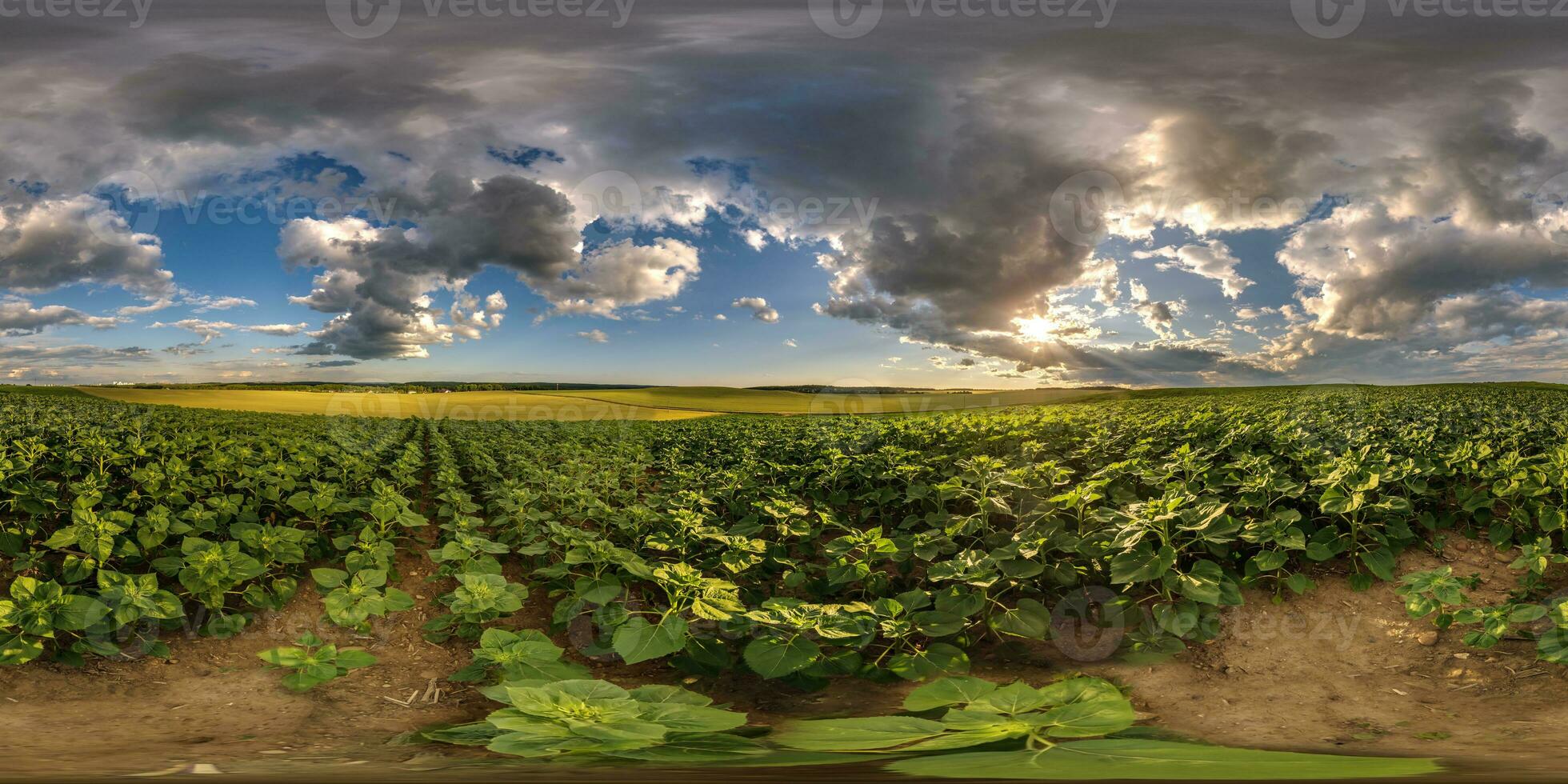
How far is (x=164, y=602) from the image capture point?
4301 millimetres

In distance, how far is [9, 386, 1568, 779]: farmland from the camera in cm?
213

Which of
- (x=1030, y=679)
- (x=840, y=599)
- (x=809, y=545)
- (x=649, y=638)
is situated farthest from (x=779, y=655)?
(x=809, y=545)

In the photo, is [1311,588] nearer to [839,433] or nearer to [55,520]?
[839,433]

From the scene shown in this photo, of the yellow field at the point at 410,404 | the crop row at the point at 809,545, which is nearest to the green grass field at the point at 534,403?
the yellow field at the point at 410,404

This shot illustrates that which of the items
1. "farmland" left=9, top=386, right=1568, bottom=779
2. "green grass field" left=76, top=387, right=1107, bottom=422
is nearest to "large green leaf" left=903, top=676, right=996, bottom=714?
"farmland" left=9, top=386, right=1568, bottom=779

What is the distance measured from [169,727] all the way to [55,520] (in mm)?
4672

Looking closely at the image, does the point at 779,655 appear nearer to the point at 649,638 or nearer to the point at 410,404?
the point at 649,638

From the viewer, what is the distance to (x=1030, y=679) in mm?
4062

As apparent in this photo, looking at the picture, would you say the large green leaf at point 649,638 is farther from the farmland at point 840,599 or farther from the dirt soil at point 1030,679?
the dirt soil at point 1030,679

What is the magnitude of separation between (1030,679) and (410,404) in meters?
51.9

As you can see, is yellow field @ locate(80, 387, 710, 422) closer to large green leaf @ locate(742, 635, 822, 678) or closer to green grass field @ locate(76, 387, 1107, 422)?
green grass field @ locate(76, 387, 1107, 422)

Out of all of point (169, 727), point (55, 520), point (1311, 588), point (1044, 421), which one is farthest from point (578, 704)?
point (1044, 421)

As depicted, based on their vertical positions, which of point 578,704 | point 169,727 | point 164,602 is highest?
point 578,704

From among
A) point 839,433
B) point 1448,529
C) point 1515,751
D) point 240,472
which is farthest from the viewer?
point 839,433
